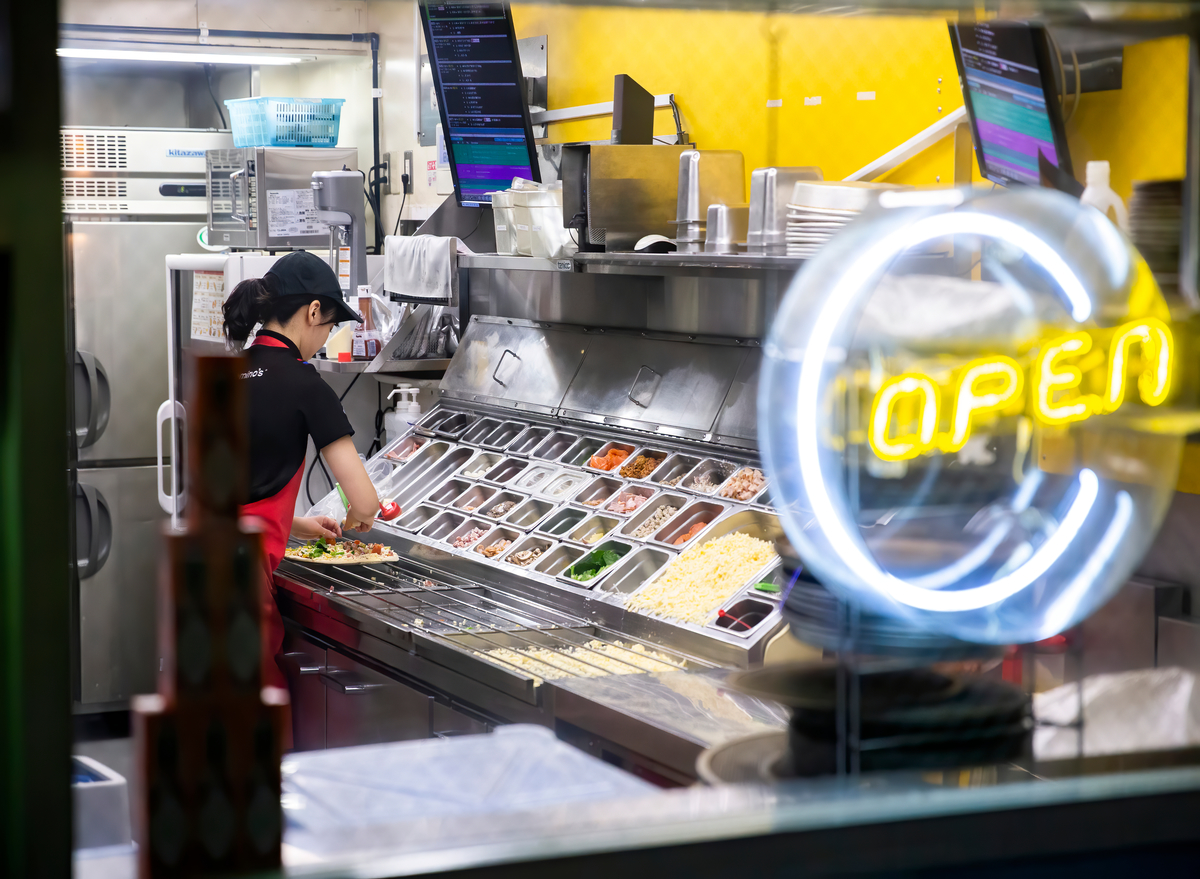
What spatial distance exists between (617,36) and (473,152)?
0.85m

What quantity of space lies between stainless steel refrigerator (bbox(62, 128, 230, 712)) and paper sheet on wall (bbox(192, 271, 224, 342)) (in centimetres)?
34

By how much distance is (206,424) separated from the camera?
1.47 metres

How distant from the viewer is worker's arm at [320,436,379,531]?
4324 millimetres

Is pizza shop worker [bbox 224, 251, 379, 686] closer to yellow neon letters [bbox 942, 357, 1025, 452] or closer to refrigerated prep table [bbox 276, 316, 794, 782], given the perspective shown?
refrigerated prep table [bbox 276, 316, 794, 782]

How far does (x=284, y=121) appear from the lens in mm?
6605

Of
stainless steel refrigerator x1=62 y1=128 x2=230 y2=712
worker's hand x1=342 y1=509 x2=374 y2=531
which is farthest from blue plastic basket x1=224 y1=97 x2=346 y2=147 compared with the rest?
worker's hand x1=342 y1=509 x2=374 y2=531

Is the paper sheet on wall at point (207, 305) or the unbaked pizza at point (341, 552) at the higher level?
the paper sheet on wall at point (207, 305)

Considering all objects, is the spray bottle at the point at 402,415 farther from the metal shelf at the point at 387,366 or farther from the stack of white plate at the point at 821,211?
the stack of white plate at the point at 821,211

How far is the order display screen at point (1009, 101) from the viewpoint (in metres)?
3.26

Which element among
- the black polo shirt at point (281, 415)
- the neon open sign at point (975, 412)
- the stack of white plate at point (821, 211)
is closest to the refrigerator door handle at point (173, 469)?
the black polo shirt at point (281, 415)

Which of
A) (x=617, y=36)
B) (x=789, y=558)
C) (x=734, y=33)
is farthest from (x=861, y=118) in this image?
(x=789, y=558)

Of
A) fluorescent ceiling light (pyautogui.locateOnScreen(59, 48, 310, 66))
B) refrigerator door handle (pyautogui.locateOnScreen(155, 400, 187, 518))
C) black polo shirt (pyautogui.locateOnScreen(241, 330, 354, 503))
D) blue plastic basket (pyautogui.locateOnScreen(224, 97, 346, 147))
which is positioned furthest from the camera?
fluorescent ceiling light (pyautogui.locateOnScreen(59, 48, 310, 66))

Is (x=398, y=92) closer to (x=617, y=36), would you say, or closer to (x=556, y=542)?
(x=617, y=36)

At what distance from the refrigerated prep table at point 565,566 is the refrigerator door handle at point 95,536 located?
1.21m
